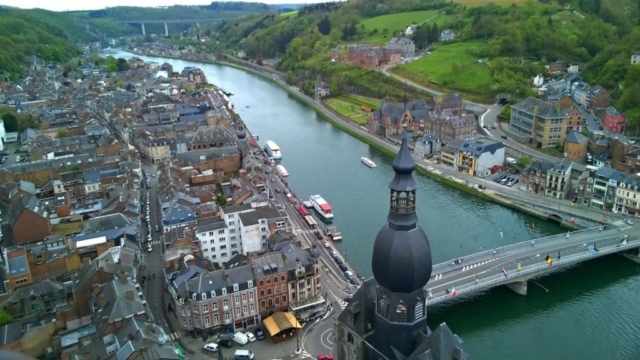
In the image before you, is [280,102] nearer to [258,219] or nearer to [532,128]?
[532,128]

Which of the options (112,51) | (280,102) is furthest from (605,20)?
(112,51)

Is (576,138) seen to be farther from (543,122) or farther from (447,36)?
(447,36)

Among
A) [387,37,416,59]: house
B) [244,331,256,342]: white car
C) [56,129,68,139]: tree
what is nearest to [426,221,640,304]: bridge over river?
[244,331,256,342]: white car

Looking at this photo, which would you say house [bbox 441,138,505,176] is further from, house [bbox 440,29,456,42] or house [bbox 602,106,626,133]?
house [bbox 440,29,456,42]

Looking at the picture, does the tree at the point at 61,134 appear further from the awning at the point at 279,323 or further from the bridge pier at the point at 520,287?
the bridge pier at the point at 520,287

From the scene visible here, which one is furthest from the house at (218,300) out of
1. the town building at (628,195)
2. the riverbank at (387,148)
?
the town building at (628,195)
